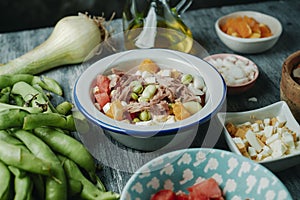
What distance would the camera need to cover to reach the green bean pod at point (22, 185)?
40.1 inches

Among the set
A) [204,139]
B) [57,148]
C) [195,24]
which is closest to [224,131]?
[204,139]

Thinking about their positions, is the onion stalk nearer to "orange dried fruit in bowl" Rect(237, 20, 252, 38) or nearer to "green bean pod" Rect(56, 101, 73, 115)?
"green bean pod" Rect(56, 101, 73, 115)

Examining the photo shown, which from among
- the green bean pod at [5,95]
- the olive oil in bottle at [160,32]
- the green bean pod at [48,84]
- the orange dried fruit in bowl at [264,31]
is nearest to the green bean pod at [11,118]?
the green bean pod at [5,95]

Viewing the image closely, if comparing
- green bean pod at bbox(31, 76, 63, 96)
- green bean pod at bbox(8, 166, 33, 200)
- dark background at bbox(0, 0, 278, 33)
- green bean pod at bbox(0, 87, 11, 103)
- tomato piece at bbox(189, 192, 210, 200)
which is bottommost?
dark background at bbox(0, 0, 278, 33)

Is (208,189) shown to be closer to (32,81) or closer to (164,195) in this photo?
(164,195)

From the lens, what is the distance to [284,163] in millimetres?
1169

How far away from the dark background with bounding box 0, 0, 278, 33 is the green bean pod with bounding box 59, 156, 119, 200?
4.50ft

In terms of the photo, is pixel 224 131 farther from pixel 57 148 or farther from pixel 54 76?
pixel 54 76

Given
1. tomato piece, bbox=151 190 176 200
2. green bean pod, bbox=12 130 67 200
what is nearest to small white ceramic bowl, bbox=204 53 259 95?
tomato piece, bbox=151 190 176 200

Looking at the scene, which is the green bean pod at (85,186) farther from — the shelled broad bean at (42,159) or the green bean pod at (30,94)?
the green bean pod at (30,94)

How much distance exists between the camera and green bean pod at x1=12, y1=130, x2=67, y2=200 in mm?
1055

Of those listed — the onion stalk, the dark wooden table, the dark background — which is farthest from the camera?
the dark background

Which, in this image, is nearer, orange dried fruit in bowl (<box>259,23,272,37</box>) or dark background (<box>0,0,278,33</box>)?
orange dried fruit in bowl (<box>259,23,272,37</box>)

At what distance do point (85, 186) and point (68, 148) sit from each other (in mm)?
104
